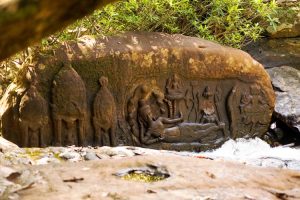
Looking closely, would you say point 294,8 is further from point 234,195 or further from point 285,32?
point 234,195

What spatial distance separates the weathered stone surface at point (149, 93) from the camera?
248 inches

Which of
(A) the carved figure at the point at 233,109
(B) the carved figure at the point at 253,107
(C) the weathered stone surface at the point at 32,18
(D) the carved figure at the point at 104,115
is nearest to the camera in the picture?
(C) the weathered stone surface at the point at 32,18

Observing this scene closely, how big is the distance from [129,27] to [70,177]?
17.7 feet

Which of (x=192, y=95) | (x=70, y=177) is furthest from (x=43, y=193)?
(x=192, y=95)

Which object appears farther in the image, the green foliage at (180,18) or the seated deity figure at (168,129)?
the green foliage at (180,18)

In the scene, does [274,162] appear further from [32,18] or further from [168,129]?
[32,18]

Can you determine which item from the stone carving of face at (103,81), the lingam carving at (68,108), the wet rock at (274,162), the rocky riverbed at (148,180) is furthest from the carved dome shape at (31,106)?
the rocky riverbed at (148,180)

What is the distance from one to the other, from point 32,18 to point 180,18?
7.46 metres

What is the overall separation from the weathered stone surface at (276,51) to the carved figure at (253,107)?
2513 millimetres

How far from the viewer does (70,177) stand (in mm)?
2547

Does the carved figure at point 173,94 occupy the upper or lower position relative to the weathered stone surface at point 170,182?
upper

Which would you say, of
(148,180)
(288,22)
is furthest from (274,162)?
(288,22)

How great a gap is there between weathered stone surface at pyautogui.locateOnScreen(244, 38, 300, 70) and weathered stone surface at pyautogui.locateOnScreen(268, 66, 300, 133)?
491 mm

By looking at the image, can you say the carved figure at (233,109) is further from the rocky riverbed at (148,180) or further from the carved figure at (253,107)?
the rocky riverbed at (148,180)
